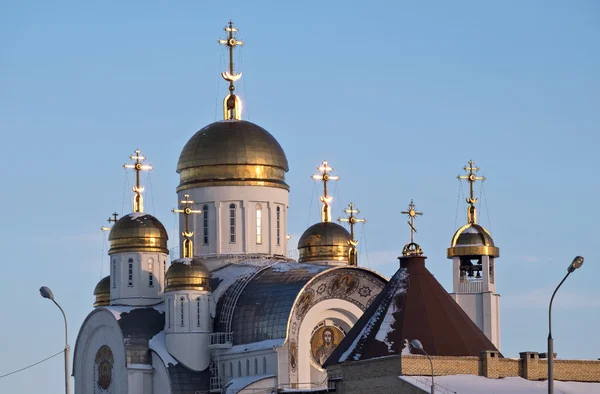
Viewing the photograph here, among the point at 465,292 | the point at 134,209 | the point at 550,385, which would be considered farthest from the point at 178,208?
the point at 550,385

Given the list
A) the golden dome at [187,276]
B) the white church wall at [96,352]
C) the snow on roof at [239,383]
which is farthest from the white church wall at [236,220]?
the snow on roof at [239,383]

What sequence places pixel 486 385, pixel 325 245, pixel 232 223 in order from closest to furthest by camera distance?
1. pixel 486 385
2. pixel 232 223
3. pixel 325 245

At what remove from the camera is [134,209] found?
7138 cm

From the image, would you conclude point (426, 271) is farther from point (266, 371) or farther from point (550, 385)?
point (550, 385)

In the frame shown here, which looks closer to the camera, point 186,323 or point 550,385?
point 550,385

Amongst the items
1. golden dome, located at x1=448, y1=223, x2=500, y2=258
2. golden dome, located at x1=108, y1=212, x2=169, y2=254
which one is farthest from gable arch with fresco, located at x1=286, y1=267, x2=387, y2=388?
golden dome, located at x1=108, y1=212, x2=169, y2=254

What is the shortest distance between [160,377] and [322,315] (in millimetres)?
5783

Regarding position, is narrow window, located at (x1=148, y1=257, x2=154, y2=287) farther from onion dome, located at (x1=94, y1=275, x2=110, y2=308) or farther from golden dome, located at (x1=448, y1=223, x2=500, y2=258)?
golden dome, located at (x1=448, y1=223, x2=500, y2=258)

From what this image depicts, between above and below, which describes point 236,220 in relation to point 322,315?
above

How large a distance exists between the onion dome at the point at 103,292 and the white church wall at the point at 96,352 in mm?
2316

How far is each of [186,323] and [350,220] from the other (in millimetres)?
8520

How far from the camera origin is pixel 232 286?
6838 cm

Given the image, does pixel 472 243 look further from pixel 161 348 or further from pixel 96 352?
pixel 96 352

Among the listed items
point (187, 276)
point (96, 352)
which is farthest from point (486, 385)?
point (96, 352)
